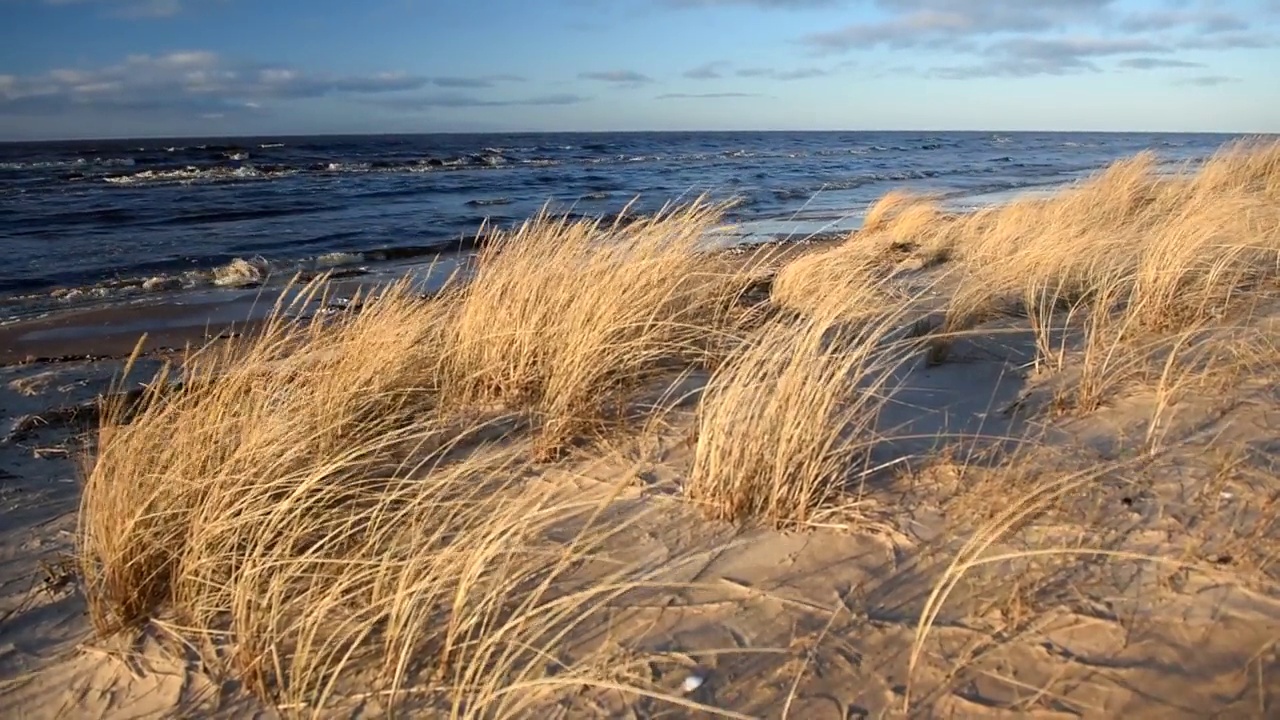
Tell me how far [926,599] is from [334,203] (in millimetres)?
19232

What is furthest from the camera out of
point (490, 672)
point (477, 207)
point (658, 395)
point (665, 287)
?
point (477, 207)

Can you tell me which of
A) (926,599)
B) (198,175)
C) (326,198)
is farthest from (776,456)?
(198,175)

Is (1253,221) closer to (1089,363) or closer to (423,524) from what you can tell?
(1089,363)

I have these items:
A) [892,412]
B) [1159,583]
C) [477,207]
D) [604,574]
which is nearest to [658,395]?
[892,412]

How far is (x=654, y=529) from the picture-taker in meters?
2.69

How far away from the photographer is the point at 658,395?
151 inches

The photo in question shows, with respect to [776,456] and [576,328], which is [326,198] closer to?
[576,328]

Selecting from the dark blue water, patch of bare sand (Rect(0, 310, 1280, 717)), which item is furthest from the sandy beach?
the dark blue water

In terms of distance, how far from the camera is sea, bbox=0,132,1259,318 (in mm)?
11195

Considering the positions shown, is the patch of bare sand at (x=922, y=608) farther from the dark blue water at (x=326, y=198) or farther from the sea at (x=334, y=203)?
the dark blue water at (x=326, y=198)

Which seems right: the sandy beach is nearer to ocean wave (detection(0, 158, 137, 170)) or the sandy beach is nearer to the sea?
the sea

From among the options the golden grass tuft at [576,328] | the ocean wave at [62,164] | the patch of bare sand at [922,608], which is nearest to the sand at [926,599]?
the patch of bare sand at [922,608]

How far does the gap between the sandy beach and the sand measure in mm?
10

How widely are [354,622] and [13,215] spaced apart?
19.6m
